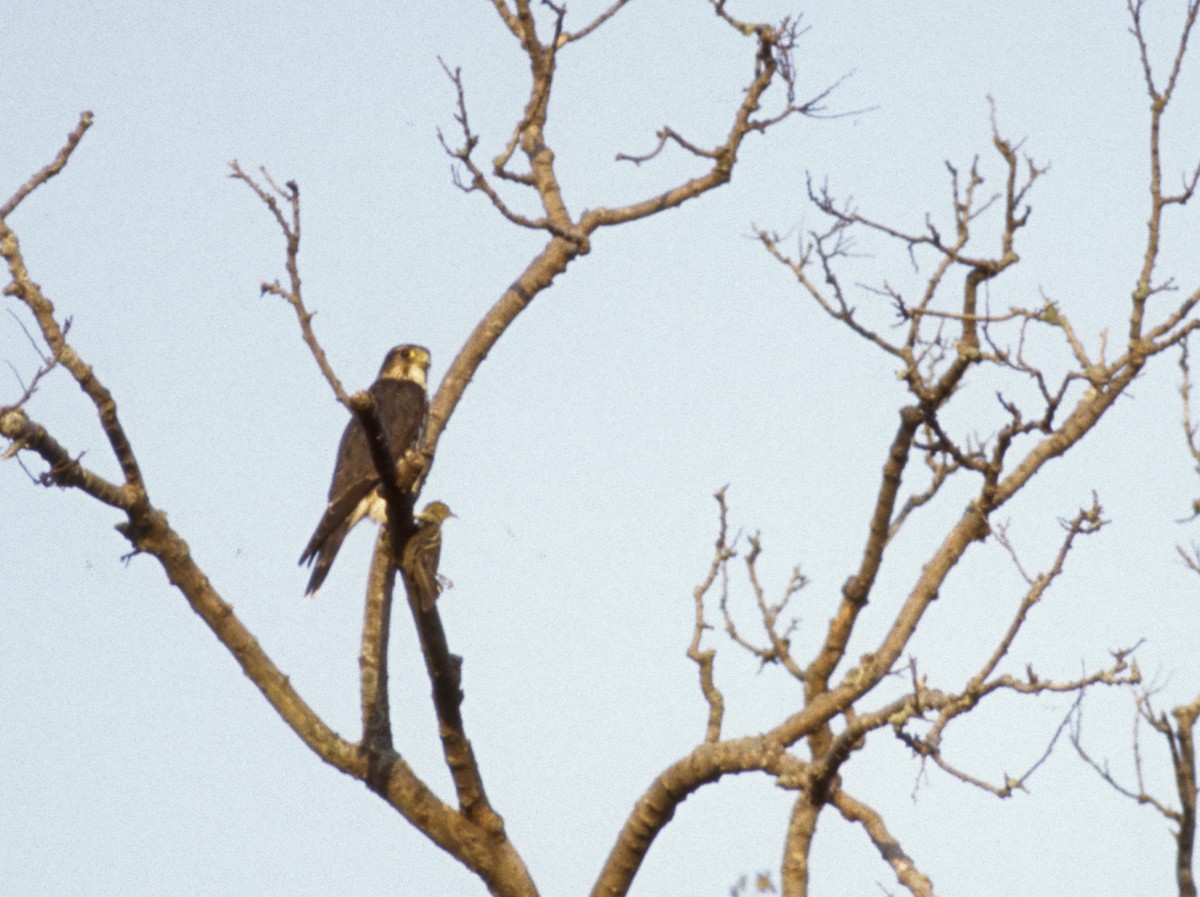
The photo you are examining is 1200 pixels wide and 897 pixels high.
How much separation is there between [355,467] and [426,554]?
2.17m

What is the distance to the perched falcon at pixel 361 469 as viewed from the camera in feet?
18.7

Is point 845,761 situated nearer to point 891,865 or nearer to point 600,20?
point 891,865

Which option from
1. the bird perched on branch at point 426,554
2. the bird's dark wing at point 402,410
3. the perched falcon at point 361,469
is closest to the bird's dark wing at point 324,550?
the perched falcon at point 361,469

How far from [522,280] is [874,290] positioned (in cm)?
133

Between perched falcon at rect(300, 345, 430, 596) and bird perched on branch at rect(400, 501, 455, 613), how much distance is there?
1007 mm

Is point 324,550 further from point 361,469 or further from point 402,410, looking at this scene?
point 402,410

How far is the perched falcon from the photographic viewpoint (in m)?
5.71

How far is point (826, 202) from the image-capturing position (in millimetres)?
4594

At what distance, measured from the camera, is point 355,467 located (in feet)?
20.1

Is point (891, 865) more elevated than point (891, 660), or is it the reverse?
point (891, 660)

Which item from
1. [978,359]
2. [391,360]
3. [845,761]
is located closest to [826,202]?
[978,359]

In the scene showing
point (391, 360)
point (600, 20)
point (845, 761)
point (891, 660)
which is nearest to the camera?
point (845, 761)

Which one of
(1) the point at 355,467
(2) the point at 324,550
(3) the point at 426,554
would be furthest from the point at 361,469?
(3) the point at 426,554

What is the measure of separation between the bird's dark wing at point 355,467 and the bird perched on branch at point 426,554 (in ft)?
3.66
